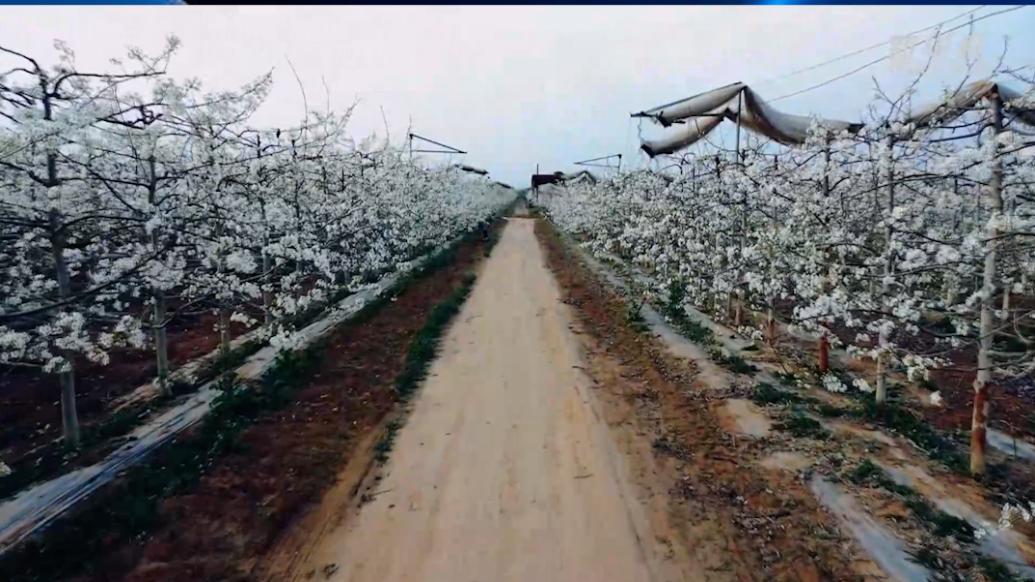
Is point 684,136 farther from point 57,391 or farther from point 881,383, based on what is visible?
point 57,391

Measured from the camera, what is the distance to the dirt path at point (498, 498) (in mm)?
4895

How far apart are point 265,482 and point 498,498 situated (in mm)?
2628

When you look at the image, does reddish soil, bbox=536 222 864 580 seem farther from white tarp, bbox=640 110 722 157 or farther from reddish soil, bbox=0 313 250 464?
reddish soil, bbox=0 313 250 464

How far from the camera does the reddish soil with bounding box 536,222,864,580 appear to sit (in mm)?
4863


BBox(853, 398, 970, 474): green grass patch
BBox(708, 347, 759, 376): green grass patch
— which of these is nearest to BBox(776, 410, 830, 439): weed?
BBox(853, 398, 970, 474): green grass patch

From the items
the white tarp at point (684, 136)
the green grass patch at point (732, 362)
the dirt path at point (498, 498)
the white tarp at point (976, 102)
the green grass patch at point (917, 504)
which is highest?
the white tarp at point (684, 136)

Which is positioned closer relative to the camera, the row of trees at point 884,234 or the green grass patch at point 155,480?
the green grass patch at point 155,480

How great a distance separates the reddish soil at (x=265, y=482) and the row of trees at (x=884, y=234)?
243 inches

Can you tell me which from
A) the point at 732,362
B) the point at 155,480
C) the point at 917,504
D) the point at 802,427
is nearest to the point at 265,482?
the point at 155,480

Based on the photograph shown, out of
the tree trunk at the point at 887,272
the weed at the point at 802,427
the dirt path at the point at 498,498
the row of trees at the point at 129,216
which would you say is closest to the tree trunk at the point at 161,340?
the row of trees at the point at 129,216

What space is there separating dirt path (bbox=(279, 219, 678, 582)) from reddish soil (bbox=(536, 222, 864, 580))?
0.48 meters

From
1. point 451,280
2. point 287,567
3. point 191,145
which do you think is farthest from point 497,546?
point 451,280

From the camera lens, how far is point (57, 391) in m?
9.23

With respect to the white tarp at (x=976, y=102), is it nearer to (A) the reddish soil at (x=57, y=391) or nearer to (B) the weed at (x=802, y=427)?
(B) the weed at (x=802, y=427)
